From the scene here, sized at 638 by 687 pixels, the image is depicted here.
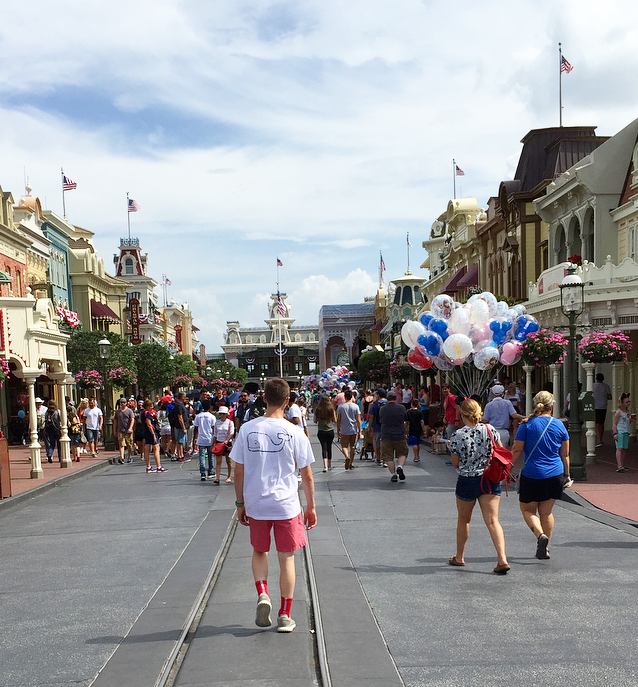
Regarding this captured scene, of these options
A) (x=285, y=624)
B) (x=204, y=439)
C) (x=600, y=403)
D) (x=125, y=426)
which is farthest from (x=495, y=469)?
(x=125, y=426)

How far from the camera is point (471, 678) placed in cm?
485

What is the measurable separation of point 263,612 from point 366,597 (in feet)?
4.15

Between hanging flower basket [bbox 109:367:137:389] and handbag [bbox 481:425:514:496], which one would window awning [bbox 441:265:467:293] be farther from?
handbag [bbox 481:425:514:496]

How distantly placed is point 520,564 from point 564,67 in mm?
24922

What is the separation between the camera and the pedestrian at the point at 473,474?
24.8 feet

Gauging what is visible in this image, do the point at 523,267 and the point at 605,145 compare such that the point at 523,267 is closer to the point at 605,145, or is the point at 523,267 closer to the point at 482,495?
the point at 605,145

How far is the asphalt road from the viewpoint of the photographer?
5.16m

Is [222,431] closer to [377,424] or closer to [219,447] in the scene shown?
[219,447]

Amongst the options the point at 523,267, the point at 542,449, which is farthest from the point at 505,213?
the point at 542,449

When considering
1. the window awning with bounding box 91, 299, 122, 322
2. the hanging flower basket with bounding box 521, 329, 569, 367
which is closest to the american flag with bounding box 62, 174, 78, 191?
the window awning with bounding box 91, 299, 122, 322

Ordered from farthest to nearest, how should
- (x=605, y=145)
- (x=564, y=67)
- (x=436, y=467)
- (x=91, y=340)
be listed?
1. (x=91, y=340)
2. (x=564, y=67)
3. (x=605, y=145)
4. (x=436, y=467)

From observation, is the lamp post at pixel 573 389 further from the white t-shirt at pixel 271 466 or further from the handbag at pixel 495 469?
the white t-shirt at pixel 271 466

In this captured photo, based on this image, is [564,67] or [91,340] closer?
[564,67]

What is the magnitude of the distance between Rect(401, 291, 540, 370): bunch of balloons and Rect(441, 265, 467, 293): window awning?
2194 cm
